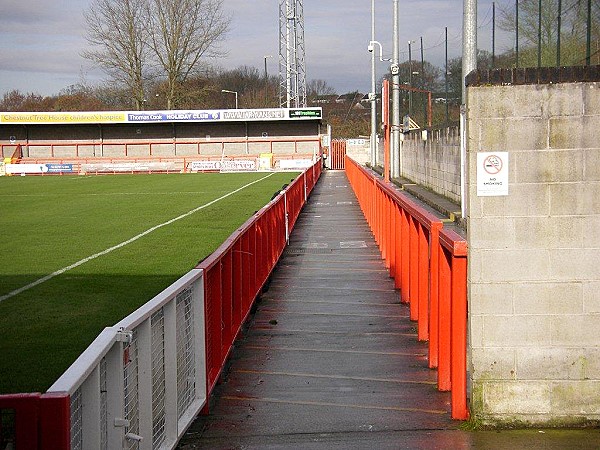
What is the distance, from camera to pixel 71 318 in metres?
10.9

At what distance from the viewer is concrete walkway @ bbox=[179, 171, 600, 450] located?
642 centimetres

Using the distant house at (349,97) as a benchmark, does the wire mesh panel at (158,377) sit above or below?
below

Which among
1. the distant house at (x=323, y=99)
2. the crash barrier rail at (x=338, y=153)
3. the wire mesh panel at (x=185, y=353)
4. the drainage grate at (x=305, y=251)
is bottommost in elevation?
the drainage grate at (x=305, y=251)

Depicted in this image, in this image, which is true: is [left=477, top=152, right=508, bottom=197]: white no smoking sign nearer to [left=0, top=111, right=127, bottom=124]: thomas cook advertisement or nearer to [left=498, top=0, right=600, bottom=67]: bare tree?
[left=498, top=0, right=600, bottom=67]: bare tree

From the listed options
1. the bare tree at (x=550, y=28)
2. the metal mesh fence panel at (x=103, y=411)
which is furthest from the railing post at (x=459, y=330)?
the bare tree at (x=550, y=28)

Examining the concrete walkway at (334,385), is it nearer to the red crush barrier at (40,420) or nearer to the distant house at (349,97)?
the red crush barrier at (40,420)

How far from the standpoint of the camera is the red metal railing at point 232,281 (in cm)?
730

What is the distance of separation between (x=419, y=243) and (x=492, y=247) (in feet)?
9.64

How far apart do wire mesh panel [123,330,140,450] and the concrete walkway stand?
61.3 inches

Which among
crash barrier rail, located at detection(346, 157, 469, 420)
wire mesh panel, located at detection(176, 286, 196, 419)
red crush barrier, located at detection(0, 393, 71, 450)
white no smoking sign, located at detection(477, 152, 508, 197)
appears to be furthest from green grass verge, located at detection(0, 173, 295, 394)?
red crush barrier, located at detection(0, 393, 71, 450)

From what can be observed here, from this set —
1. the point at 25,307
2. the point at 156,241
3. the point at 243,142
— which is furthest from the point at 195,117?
the point at 25,307

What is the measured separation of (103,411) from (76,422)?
48cm

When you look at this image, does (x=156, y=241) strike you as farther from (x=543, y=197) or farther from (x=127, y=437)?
(x=127, y=437)

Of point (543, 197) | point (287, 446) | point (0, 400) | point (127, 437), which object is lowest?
point (287, 446)
